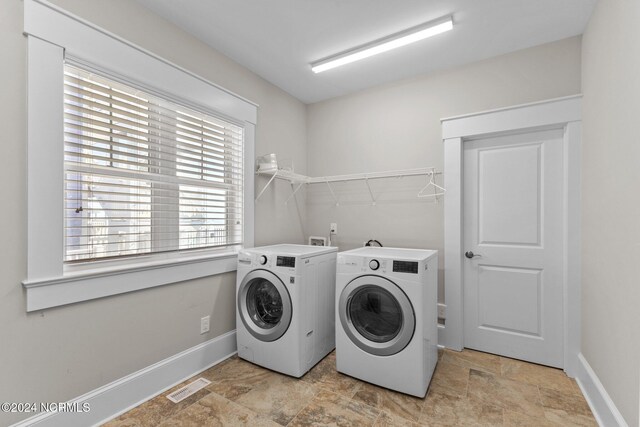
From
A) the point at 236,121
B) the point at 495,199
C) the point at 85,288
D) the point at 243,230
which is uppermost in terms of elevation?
the point at 236,121

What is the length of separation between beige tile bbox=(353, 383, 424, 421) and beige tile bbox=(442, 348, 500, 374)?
688 millimetres

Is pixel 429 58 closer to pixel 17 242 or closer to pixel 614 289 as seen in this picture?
pixel 614 289

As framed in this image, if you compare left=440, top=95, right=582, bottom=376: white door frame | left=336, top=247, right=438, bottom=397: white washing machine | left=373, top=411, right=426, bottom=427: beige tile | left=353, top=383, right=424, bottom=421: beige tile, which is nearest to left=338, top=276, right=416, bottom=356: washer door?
left=336, top=247, right=438, bottom=397: white washing machine

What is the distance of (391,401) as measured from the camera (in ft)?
6.15

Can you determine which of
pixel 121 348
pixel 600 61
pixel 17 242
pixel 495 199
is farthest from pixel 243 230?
pixel 600 61

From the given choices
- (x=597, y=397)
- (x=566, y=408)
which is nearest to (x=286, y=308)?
(x=566, y=408)

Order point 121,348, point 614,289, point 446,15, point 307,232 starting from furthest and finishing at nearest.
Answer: point 307,232, point 446,15, point 121,348, point 614,289

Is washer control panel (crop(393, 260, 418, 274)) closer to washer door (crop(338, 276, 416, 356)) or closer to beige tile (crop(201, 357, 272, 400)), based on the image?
washer door (crop(338, 276, 416, 356))

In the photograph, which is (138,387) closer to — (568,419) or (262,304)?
(262,304)

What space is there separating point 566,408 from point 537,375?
394 mm

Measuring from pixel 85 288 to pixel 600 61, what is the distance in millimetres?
3274

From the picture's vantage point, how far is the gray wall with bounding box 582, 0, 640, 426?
4.48 ft

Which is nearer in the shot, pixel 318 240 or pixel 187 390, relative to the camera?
pixel 187 390

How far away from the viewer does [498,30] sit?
217cm
